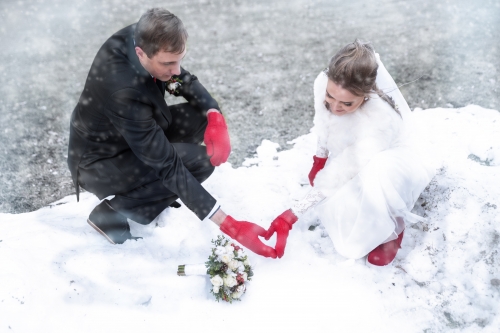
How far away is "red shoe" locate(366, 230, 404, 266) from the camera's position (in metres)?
2.62

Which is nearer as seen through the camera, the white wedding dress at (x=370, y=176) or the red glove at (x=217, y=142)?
the white wedding dress at (x=370, y=176)

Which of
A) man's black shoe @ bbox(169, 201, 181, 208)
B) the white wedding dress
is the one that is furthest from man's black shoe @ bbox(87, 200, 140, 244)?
the white wedding dress

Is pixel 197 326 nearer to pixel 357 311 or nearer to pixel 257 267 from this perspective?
pixel 257 267

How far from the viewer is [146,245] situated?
2.82 metres

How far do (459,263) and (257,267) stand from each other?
1262 mm

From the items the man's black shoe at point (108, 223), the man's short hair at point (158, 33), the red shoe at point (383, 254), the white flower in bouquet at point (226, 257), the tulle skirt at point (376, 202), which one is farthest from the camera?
the man's black shoe at point (108, 223)

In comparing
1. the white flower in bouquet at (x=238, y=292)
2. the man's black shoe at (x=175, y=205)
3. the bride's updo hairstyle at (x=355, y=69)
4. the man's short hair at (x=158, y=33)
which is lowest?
the man's black shoe at (x=175, y=205)

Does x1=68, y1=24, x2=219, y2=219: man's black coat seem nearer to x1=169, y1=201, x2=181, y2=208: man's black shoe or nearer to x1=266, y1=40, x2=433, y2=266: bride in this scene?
x1=169, y1=201, x2=181, y2=208: man's black shoe

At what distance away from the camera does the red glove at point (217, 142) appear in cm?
284

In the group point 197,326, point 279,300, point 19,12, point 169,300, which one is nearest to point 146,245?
point 169,300

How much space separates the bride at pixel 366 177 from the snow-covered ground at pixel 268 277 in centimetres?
20

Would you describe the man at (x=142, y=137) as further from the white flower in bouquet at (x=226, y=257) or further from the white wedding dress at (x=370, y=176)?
the white wedding dress at (x=370, y=176)

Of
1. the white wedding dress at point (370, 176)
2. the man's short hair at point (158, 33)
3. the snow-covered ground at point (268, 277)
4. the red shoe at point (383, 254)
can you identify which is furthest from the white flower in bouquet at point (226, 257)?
the man's short hair at point (158, 33)

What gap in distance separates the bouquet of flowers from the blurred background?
4.49 ft
